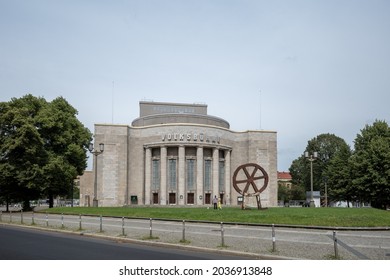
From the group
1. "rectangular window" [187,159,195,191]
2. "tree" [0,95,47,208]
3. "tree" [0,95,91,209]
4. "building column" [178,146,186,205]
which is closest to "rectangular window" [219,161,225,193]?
"rectangular window" [187,159,195,191]

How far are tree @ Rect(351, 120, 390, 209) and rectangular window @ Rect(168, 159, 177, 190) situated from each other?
109 ft

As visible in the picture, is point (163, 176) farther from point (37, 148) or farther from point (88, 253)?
point (88, 253)

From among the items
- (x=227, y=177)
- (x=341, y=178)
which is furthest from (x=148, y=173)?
(x=341, y=178)

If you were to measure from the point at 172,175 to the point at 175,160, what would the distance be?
3.03 metres

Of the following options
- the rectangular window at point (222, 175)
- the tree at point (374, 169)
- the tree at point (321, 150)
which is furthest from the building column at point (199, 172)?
the tree at point (321, 150)

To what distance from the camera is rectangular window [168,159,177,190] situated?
260 feet

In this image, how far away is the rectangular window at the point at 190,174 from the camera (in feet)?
260

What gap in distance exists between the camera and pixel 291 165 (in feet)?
375

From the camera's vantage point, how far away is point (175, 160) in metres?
79.8

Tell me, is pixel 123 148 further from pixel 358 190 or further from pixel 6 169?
pixel 358 190

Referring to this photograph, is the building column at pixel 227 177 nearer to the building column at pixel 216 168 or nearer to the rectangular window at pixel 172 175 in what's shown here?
the building column at pixel 216 168

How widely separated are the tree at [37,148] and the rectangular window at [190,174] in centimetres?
2462

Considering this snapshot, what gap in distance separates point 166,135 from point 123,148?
9.43 metres
